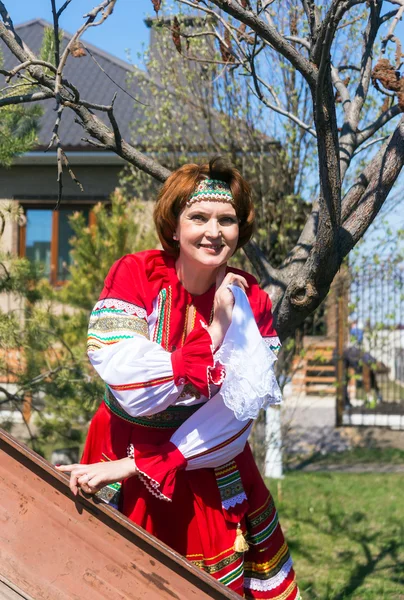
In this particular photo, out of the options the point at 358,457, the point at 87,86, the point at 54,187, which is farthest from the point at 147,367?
the point at 87,86

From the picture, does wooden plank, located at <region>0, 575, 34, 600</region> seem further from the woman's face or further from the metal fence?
the metal fence

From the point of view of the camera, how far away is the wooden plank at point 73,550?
1.73 m

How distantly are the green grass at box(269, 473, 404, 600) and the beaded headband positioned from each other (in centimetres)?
251

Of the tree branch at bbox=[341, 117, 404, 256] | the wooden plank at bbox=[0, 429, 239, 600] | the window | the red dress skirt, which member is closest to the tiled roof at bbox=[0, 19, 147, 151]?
the window

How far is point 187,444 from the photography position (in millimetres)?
2008

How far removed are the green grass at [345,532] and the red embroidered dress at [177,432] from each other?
1837 millimetres

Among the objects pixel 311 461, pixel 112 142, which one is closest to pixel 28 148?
pixel 112 142

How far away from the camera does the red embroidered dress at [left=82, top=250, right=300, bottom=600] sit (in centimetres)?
194

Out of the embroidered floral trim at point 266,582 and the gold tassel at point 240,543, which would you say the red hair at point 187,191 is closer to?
the gold tassel at point 240,543

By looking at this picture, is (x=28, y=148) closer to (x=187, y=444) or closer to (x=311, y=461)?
(x=187, y=444)

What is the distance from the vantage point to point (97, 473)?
1847 mm

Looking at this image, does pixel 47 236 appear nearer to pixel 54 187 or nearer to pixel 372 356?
pixel 54 187

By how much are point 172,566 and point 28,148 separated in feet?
8.98

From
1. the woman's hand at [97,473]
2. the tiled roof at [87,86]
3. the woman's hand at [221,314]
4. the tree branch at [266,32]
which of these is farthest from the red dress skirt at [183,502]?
the tiled roof at [87,86]
